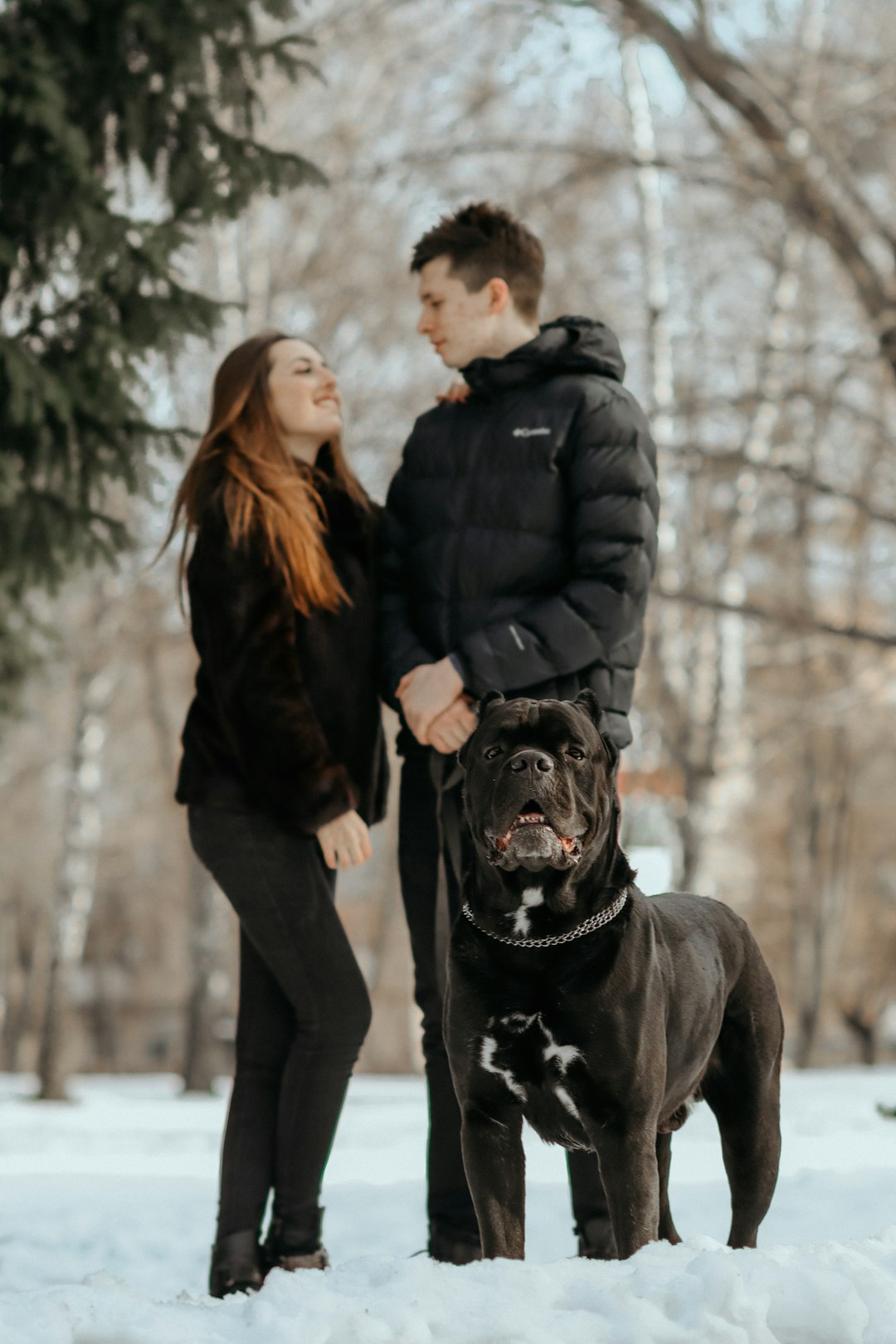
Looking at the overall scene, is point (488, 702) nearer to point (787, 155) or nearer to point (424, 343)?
point (787, 155)

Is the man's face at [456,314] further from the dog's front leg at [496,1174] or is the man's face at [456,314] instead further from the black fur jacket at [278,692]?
the dog's front leg at [496,1174]

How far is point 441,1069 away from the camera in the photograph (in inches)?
133

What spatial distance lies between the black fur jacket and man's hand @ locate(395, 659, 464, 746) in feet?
0.79

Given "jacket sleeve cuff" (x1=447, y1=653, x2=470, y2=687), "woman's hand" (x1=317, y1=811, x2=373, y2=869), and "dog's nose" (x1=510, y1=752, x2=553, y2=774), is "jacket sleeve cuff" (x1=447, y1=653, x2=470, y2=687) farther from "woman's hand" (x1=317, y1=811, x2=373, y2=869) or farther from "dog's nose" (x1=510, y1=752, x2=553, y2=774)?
"dog's nose" (x1=510, y1=752, x2=553, y2=774)

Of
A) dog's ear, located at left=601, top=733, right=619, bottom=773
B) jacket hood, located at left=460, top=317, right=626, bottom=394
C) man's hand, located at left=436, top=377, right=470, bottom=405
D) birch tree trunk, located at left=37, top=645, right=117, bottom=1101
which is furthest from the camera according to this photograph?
birch tree trunk, located at left=37, top=645, right=117, bottom=1101

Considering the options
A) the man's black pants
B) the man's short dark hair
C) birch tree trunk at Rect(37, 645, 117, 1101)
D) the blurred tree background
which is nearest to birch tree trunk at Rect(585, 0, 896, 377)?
the blurred tree background

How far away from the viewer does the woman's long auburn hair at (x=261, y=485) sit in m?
3.48

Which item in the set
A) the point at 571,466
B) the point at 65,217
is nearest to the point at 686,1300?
the point at 571,466

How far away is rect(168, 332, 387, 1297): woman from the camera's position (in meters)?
3.32

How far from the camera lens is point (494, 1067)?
8.32 feet

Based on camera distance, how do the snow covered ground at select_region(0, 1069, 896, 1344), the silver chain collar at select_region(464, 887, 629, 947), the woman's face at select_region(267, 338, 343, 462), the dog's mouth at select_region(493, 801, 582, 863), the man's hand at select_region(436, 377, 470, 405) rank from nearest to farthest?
the snow covered ground at select_region(0, 1069, 896, 1344)
the dog's mouth at select_region(493, 801, 582, 863)
the silver chain collar at select_region(464, 887, 629, 947)
the man's hand at select_region(436, 377, 470, 405)
the woman's face at select_region(267, 338, 343, 462)

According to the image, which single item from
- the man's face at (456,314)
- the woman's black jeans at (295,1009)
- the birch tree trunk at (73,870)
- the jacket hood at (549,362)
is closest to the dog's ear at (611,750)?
the woman's black jeans at (295,1009)

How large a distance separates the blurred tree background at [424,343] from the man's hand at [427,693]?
9.13 feet

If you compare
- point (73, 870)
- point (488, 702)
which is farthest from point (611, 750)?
point (73, 870)
